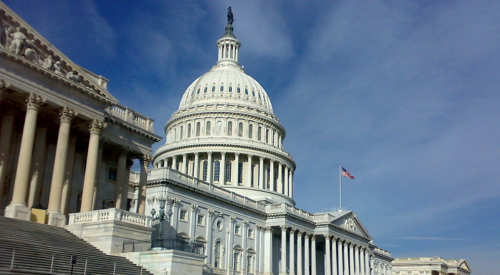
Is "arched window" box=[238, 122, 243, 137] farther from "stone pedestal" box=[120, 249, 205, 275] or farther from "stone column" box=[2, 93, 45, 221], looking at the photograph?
"stone pedestal" box=[120, 249, 205, 275]

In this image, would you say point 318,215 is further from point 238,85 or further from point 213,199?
point 238,85

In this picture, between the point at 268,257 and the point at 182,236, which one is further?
the point at 268,257

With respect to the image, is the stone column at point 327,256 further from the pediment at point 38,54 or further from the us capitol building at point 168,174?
the pediment at point 38,54

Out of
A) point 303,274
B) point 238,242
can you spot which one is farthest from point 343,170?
point 238,242

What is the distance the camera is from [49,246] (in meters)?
31.1

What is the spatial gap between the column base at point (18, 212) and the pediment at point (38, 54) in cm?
977

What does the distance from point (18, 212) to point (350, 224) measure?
2694 inches

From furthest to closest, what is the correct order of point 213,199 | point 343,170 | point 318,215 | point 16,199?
point 343,170
point 318,215
point 213,199
point 16,199

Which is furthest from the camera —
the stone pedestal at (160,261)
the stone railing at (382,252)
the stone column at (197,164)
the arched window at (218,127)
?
the stone railing at (382,252)

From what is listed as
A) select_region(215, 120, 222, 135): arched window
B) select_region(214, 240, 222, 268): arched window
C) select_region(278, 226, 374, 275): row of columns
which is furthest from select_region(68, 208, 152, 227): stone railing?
select_region(215, 120, 222, 135): arched window

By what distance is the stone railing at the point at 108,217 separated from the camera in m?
38.1

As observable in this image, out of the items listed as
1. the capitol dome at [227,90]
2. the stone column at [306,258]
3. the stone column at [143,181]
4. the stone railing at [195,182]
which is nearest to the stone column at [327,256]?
the stone column at [306,258]

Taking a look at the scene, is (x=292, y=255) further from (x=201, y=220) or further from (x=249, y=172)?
(x=249, y=172)

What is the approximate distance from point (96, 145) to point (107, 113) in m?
3.77
